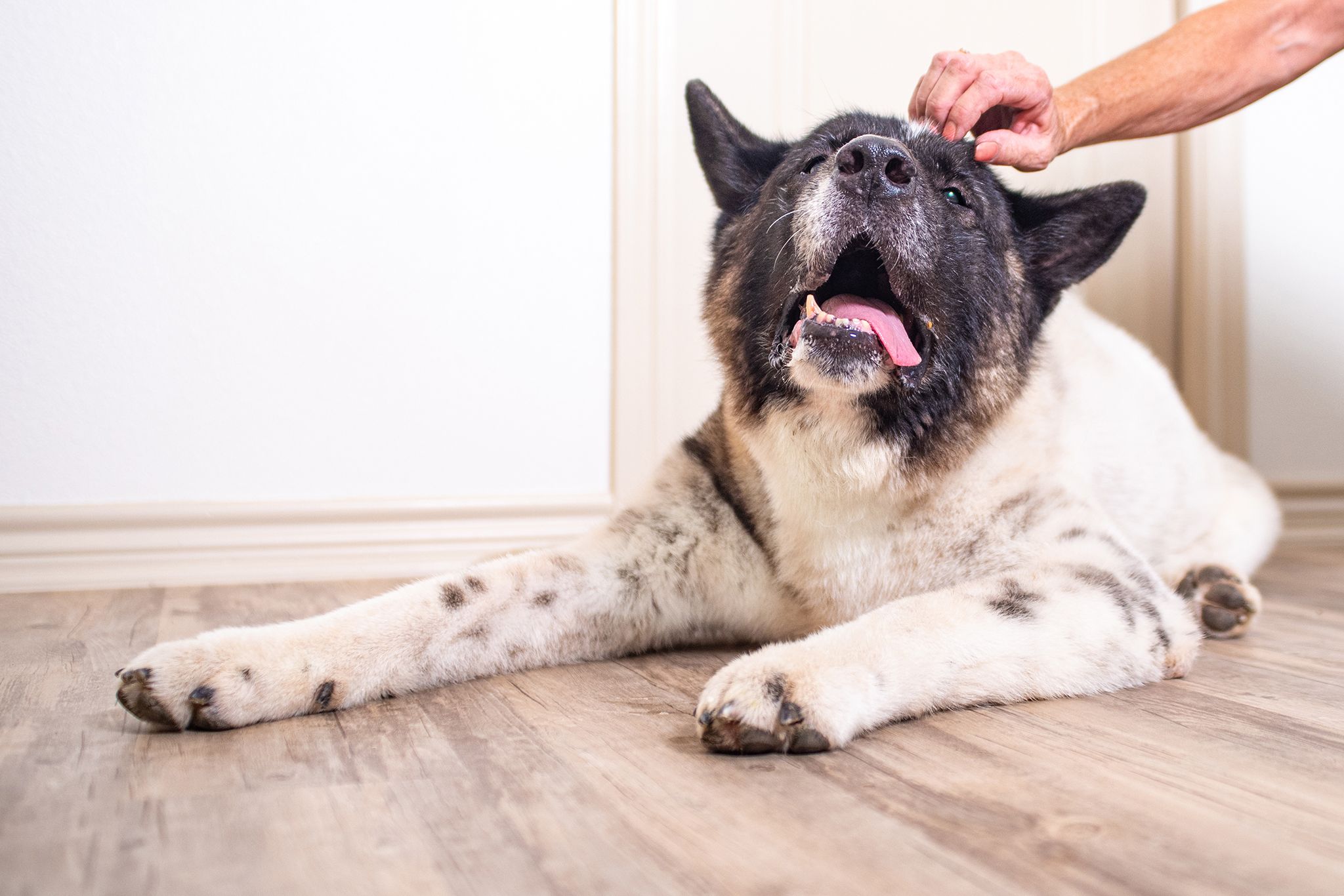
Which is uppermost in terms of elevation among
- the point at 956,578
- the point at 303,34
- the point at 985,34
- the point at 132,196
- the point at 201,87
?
the point at 985,34

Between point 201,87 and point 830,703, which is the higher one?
point 201,87

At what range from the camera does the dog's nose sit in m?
1.63

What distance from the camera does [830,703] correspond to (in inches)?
49.9

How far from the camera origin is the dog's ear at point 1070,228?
1871mm

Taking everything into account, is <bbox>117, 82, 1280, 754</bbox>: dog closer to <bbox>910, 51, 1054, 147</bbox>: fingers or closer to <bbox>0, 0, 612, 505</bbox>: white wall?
<bbox>910, 51, 1054, 147</bbox>: fingers

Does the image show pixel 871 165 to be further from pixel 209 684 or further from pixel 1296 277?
pixel 1296 277

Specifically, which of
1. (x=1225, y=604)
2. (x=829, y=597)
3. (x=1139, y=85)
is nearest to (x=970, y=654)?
(x=829, y=597)

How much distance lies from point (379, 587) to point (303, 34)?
1517 millimetres

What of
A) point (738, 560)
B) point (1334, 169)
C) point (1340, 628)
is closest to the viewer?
point (738, 560)

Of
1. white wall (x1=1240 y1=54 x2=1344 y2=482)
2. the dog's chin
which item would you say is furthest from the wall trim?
the dog's chin

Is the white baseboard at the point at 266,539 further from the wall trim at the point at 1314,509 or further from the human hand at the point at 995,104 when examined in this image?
the wall trim at the point at 1314,509

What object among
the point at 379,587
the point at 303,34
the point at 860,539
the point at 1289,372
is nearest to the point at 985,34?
the point at 1289,372

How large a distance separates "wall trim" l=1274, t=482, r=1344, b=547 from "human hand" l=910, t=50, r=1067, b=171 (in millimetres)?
2661

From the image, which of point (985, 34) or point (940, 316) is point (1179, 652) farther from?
point (985, 34)
